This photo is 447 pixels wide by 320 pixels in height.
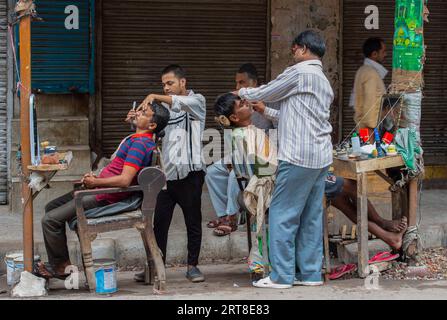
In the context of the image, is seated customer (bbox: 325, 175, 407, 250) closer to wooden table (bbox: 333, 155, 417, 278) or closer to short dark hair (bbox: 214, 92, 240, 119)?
wooden table (bbox: 333, 155, 417, 278)

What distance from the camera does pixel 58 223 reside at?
5.90 m

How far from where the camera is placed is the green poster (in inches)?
260

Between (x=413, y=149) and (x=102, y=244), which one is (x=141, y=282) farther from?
(x=413, y=149)

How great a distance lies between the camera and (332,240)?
698 cm

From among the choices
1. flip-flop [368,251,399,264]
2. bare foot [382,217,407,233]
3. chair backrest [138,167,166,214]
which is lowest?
flip-flop [368,251,399,264]

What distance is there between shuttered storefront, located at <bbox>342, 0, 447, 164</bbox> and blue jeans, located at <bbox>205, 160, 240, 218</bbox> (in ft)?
8.71

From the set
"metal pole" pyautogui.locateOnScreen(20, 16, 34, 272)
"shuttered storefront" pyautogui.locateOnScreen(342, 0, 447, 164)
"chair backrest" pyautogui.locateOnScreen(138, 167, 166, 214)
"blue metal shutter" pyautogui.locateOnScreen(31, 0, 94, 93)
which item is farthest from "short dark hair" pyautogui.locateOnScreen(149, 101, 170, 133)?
"shuttered storefront" pyautogui.locateOnScreen(342, 0, 447, 164)

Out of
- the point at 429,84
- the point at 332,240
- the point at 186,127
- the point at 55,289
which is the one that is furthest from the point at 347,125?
the point at 55,289

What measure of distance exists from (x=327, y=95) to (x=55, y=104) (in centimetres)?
361

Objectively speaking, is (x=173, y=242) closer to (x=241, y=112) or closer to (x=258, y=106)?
(x=241, y=112)

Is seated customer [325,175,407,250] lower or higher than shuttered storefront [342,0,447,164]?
lower

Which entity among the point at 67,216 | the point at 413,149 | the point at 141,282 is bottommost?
the point at 141,282

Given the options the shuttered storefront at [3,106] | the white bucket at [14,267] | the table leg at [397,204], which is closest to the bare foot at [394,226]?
the table leg at [397,204]

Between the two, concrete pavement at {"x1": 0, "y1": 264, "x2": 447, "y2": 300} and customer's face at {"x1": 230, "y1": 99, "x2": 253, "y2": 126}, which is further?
customer's face at {"x1": 230, "y1": 99, "x2": 253, "y2": 126}
